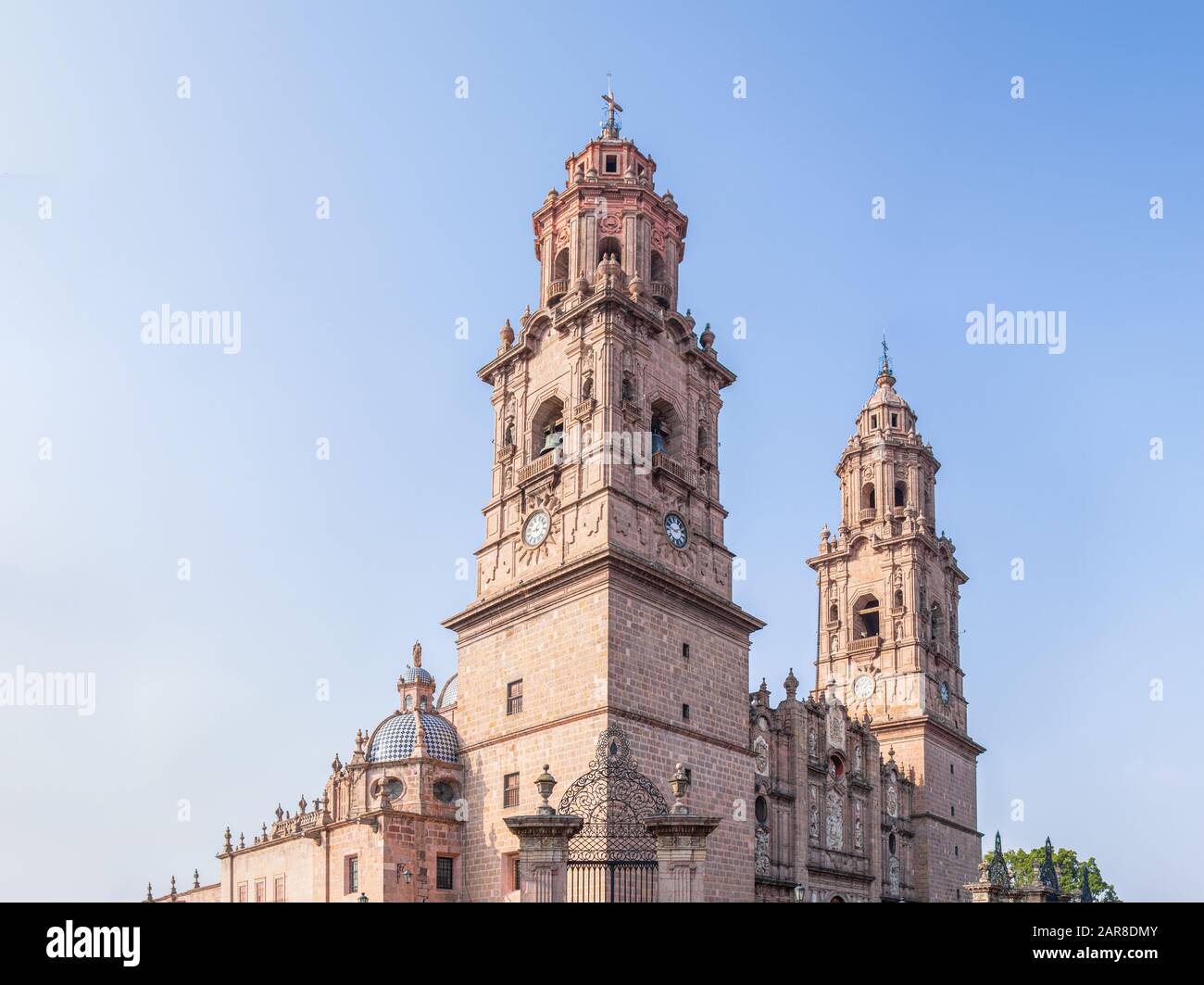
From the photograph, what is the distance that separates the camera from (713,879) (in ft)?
139

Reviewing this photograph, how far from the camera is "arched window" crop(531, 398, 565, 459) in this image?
48844 millimetres

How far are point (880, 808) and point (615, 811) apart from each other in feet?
84.1

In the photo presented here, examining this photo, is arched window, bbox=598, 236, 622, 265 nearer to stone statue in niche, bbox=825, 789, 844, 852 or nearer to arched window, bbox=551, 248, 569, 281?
arched window, bbox=551, 248, 569, 281

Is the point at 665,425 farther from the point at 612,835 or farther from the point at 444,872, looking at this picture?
the point at 612,835

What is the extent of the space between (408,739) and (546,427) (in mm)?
13951

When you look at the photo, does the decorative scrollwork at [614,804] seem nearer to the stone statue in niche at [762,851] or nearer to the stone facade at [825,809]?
the stone facade at [825,809]

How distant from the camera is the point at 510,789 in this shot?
43969 millimetres

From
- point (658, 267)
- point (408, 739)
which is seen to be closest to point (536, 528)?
point (408, 739)

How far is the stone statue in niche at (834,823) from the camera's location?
183 ft

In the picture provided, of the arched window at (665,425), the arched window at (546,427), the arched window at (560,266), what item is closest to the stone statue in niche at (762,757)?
the arched window at (665,425)

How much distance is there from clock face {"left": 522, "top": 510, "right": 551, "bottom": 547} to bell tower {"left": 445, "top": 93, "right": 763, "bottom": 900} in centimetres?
7

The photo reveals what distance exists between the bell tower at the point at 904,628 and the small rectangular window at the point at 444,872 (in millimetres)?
30539
